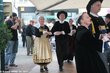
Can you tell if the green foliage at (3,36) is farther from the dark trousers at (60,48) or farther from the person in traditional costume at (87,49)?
the person in traditional costume at (87,49)

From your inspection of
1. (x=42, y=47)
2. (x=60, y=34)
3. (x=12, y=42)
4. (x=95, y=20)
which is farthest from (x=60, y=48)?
(x=95, y=20)

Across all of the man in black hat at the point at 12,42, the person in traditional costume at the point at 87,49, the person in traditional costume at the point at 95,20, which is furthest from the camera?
the man in black hat at the point at 12,42

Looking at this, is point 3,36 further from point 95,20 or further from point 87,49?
point 87,49

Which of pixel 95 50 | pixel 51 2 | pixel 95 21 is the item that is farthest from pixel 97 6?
pixel 51 2

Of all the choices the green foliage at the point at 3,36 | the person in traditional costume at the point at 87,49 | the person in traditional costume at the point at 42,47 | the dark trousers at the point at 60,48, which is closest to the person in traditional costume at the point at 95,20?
the person in traditional costume at the point at 87,49

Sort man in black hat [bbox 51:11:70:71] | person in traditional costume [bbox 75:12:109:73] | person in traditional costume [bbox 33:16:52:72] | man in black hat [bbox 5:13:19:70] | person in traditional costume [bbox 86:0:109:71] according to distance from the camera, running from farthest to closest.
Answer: man in black hat [bbox 5:13:19:70] → man in black hat [bbox 51:11:70:71] → person in traditional costume [bbox 33:16:52:72] → person in traditional costume [bbox 86:0:109:71] → person in traditional costume [bbox 75:12:109:73]

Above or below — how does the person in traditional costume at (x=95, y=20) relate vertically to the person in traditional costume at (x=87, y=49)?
above

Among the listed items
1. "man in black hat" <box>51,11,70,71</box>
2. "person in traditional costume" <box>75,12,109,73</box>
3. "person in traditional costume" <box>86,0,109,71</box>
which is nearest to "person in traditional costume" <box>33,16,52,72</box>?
"man in black hat" <box>51,11,70,71</box>

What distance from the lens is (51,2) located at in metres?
11.6

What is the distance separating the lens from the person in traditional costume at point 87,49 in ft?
22.4

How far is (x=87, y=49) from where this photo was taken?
684 cm

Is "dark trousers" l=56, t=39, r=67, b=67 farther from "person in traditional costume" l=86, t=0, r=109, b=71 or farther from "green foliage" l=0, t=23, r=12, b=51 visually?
"person in traditional costume" l=86, t=0, r=109, b=71

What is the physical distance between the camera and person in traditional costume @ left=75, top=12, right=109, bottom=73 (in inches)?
269

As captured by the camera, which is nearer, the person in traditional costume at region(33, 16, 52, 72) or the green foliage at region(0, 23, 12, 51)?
the green foliage at region(0, 23, 12, 51)
